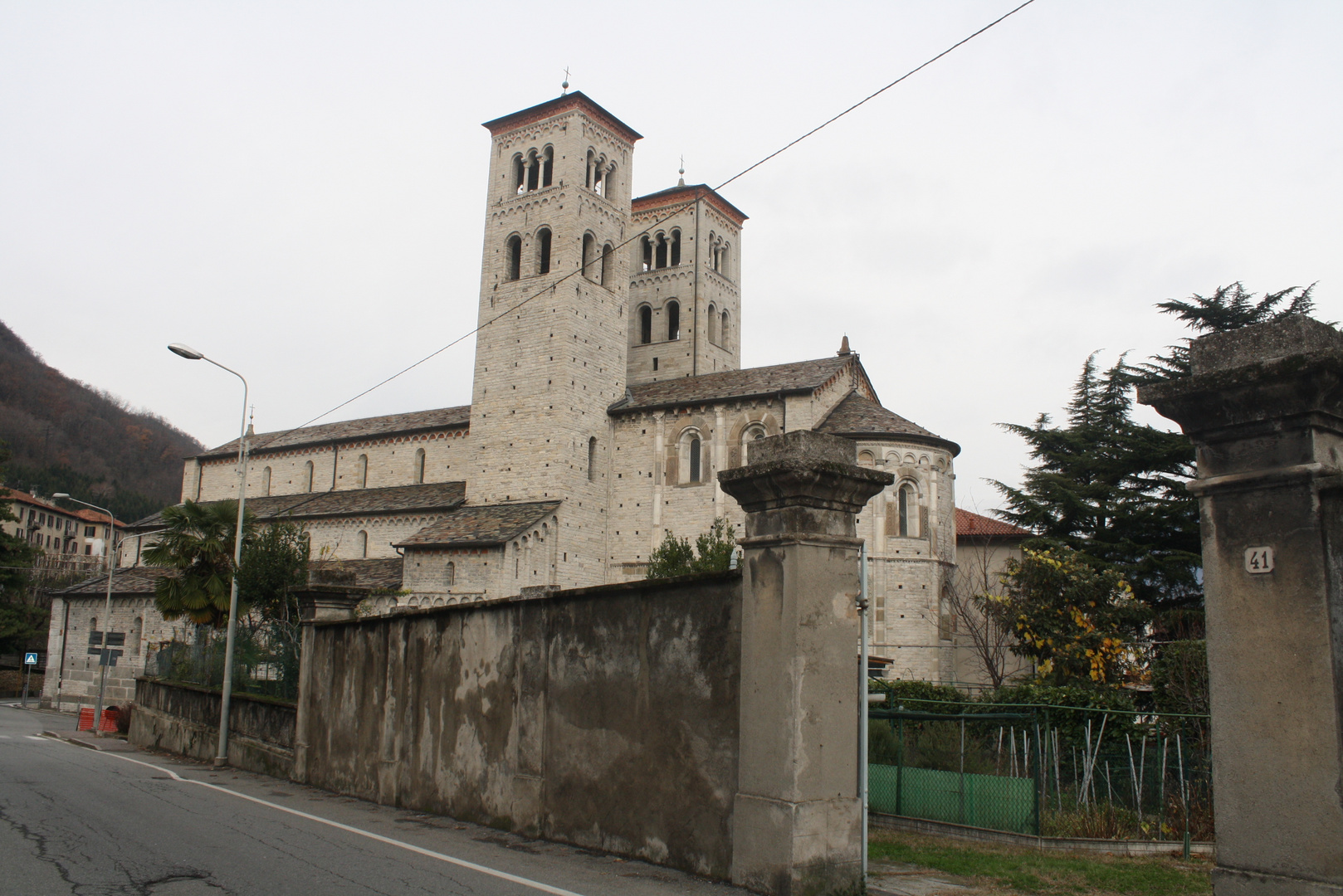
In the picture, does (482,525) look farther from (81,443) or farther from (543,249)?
(81,443)

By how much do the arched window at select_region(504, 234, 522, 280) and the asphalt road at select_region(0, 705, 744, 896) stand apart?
91.8 feet

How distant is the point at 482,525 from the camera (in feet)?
113

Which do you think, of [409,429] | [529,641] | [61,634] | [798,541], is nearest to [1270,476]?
[798,541]

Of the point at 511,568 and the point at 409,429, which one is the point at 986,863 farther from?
the point at 409,429

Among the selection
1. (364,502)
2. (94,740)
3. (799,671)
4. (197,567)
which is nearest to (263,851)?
(799,671)

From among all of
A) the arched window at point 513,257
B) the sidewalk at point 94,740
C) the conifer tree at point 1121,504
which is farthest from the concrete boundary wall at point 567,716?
the arched window at point 513,257

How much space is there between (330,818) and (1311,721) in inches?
393

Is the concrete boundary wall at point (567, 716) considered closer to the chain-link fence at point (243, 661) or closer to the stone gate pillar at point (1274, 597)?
the chain-link fence at point (243, 661)

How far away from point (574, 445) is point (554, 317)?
5.02 metres

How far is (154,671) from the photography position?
24.1 metres

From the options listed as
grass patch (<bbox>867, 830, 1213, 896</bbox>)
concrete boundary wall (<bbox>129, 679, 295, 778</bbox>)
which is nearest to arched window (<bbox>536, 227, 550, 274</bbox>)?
concrete boundary wall (<bbox>129, 679, 295, 778</bbox>)

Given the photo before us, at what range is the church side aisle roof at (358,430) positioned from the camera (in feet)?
141

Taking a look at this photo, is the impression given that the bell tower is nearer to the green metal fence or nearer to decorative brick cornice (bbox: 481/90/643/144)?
decorative brick cornice (bbox: 481/90/643/144)

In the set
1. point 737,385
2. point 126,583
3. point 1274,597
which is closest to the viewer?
point 1274,597
